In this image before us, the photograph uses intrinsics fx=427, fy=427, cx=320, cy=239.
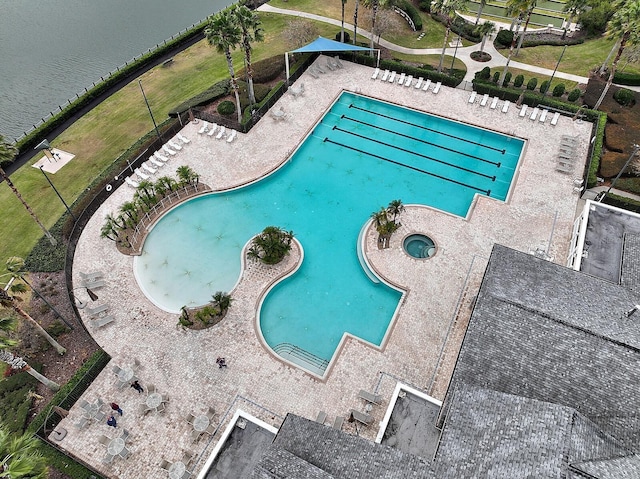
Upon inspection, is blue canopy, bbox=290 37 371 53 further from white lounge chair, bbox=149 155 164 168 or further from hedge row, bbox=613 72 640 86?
hedge row, bbox=613 72 640 86

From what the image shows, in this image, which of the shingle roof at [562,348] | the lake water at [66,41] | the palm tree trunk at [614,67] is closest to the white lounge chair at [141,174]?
the lake water at [66,41]

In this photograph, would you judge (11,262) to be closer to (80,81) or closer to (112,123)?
(112,123)

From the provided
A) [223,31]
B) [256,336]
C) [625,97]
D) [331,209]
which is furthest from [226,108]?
[625,97]

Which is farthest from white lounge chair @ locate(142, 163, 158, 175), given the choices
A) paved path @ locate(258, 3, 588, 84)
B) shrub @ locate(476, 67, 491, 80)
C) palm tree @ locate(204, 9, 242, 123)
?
shrub @ locate(476, 67, 491, 80)

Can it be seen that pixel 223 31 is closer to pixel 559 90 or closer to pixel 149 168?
pixel 149 168

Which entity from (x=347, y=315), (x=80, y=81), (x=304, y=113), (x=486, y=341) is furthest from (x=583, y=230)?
(x=80, y=81)

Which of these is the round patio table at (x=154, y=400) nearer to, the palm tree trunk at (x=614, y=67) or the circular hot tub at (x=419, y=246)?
the circular hot tub at (x=419, y=246)
